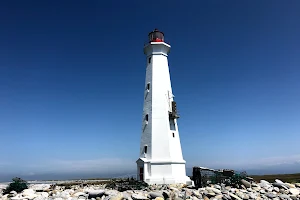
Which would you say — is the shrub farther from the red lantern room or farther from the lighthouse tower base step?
the red lantern room

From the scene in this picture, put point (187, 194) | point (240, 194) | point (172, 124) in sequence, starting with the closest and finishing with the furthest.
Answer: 1. point (187, 194)
2. point (240, 194)
3. point (172, 124)

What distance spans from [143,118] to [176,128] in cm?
397

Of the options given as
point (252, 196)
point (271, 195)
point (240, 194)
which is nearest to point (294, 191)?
point (271, 195)

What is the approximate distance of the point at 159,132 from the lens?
28.6 metres

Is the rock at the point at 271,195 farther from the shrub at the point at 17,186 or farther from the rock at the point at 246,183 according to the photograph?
the shrub at the point at 17,186

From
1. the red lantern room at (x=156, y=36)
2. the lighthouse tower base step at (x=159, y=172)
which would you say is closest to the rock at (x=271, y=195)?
the lighthouse tower base step at (x=159, y=172)

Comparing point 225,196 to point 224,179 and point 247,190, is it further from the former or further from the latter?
point 224,179

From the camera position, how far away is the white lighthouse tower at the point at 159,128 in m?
27.6

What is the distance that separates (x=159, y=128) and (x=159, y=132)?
1.44ft

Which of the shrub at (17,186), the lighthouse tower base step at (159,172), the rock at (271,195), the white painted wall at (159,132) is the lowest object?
the rock at (271,195)

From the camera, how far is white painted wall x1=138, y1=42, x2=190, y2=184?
27.6 m

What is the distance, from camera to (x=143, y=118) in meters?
30.2

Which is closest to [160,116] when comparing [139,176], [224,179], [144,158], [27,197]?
[144,158]

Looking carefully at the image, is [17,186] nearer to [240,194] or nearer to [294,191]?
[240,194]
